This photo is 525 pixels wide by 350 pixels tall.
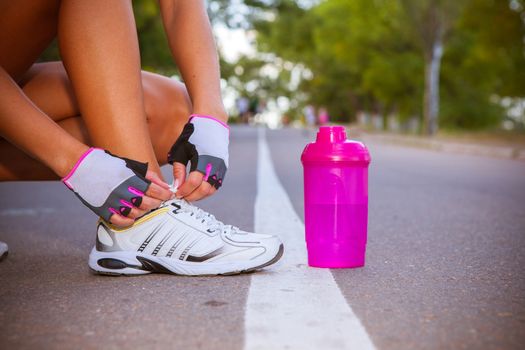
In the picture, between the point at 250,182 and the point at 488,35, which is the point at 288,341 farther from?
the point at 488,35

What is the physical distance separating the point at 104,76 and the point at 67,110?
43cm

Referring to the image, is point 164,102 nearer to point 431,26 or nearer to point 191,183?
point 191,183

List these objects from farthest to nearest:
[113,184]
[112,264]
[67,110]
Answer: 1. [67,110]
2. [112,264]
3. [113,184]

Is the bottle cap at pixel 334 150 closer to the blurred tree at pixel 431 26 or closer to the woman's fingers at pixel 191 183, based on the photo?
the woman's fingers at pixel 191 183

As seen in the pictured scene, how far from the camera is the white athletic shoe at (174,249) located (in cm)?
252

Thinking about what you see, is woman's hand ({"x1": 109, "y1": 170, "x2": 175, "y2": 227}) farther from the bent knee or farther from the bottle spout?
the bottle spout

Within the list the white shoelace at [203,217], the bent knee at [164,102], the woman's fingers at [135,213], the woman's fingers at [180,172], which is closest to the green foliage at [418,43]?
the bent knee at [164,102]

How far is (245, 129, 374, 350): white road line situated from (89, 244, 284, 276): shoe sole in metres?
0.07

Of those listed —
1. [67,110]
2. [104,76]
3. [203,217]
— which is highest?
[104,76]

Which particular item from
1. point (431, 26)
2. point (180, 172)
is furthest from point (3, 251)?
point (431, 26)

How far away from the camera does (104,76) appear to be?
2473 mm

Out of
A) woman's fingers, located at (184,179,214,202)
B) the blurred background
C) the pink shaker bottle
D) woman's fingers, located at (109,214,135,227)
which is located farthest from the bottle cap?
the blurred background

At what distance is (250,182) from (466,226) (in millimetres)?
3070

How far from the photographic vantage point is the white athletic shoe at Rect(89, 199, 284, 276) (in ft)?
8.26
